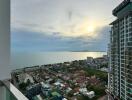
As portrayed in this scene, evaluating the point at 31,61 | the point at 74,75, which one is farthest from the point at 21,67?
the point at 74,75

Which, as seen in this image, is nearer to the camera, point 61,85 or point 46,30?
point 61,85

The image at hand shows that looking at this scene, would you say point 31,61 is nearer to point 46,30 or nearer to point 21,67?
point 21,67

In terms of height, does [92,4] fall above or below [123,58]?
above

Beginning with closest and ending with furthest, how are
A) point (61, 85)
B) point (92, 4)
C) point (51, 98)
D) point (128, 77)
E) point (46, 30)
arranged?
point (51, 98) < point (128, 77) < point (61, 85) < point (92, 4) < point (46, 30)
